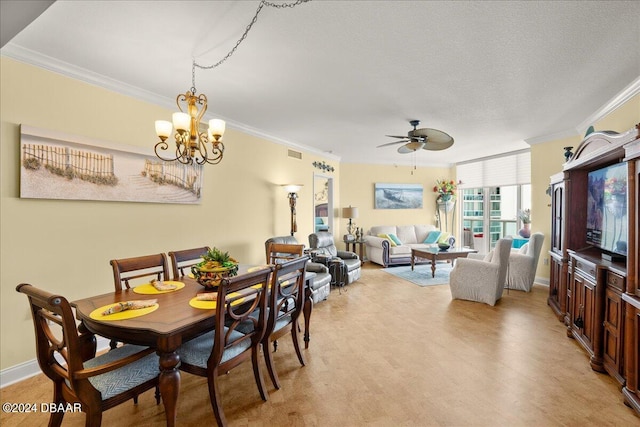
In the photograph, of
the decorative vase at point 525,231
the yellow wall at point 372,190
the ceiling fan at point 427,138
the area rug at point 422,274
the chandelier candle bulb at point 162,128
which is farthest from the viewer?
the yellow wall at point 372,190

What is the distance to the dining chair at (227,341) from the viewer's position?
1769mm

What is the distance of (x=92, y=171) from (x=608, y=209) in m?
4.82

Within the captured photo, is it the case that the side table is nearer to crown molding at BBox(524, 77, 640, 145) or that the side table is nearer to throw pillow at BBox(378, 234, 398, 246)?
throw pillow at BBox(378, 234, 398, 246)

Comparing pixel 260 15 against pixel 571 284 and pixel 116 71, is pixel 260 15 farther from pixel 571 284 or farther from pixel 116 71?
pixel 571 284

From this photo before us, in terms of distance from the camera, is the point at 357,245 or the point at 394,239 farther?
the point at 357,245

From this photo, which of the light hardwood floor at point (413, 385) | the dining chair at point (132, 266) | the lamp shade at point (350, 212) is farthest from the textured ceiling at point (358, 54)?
the lamp shade at point (350, 212)

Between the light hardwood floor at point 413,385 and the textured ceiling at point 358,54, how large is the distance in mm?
2602

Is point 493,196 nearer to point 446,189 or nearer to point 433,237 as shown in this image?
point 446,189

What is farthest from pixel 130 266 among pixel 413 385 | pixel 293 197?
pixel 293 197

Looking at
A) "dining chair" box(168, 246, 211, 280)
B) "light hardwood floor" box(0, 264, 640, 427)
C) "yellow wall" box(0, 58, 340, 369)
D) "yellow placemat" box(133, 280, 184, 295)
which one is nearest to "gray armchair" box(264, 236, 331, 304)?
"light hardwood floor" box(0, 264, 640, 427)

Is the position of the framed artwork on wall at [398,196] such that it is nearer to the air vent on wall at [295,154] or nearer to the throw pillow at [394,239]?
the throw pillow at [394,239]

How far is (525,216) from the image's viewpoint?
6340 millimetres

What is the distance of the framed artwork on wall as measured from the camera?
8016 millimetres

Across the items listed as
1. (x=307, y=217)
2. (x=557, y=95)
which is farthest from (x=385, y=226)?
(x=557, y=95)
